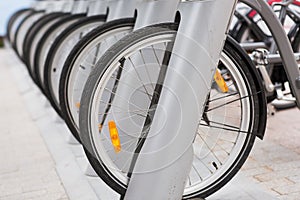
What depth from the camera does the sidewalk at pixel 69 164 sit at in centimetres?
254

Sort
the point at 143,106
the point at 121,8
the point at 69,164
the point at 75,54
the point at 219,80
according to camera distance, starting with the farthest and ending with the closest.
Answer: the point at 69,164 → the point at 121,8 → the point at 75,54 → the point at 219,80 → the point at 143,106

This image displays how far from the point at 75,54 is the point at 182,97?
89 centimetres

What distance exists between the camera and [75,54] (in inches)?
106

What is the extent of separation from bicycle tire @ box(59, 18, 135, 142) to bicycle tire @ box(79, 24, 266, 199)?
498 millimetres

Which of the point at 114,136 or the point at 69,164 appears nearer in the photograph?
the point at 114,136

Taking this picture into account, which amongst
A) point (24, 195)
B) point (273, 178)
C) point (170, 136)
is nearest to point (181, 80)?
point (170, 136)

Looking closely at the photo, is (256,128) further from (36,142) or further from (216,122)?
(36,142)

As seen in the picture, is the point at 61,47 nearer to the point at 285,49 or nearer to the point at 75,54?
the point at 75,54

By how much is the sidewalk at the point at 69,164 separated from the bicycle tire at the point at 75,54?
1.10 feet

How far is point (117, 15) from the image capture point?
296cm

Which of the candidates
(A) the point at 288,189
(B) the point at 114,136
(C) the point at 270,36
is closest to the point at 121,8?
(B) the point at 114,136

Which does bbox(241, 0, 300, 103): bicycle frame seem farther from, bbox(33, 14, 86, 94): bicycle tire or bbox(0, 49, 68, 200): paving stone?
bbox(33, 14, 86, 94): bicycle tire

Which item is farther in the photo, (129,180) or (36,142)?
(36,142)

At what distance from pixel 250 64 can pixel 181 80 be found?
0.40 m
